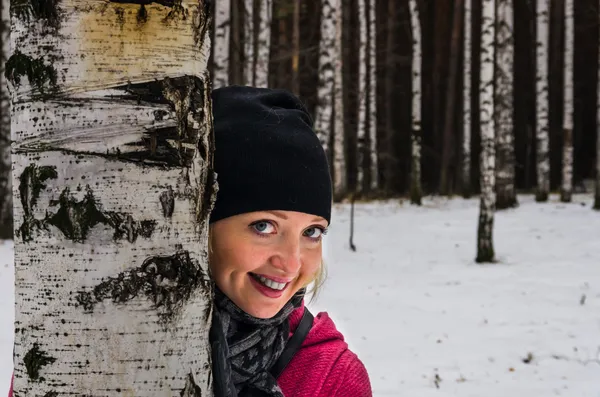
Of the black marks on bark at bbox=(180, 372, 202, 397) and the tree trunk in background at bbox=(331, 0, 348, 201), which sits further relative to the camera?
the tree trunk in background at bbox=(331, 0, 348, 201)

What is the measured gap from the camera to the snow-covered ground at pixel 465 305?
5.02 m

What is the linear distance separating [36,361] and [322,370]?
2.87 feet

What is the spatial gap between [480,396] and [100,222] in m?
4.25

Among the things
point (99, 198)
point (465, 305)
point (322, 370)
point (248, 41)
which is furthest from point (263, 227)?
point (248, 41)

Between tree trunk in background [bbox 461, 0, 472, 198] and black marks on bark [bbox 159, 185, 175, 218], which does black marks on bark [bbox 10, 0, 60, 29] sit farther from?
tree trunk in background [bbox 461, 0, 472, 198]

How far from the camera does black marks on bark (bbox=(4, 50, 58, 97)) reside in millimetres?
1032

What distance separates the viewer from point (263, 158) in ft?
5.16

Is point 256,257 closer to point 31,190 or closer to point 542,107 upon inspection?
point 31,190

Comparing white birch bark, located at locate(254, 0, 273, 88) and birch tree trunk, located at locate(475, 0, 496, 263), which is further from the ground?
white birch bark, located at locate(254, 0, 273, 88)

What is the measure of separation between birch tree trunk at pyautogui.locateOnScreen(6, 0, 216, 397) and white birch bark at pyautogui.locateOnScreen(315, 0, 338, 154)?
38.5ft

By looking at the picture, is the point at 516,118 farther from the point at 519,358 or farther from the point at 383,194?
the point at 519,358

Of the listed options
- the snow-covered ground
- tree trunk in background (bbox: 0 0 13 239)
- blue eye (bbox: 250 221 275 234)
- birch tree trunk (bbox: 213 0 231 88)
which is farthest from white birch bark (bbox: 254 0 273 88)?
blue eye (bbox: 250 221 275 234)

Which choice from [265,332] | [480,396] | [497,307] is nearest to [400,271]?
[497,307]

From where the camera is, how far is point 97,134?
3.35 feet
